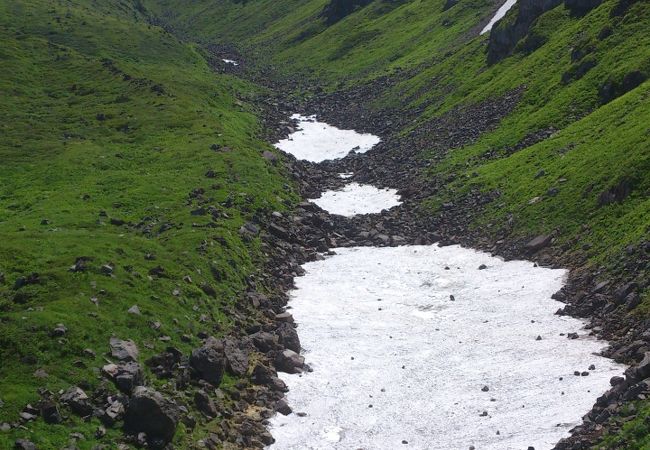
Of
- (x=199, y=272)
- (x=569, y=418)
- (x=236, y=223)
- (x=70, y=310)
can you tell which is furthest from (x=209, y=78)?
(x=569, y=418)

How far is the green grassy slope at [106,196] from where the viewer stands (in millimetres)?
34719

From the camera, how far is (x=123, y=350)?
35.2 m

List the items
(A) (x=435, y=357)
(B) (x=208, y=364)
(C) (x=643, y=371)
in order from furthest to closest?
(A) (x=435, y=357)
(B) (x=208, y=364)
(C) (x=643, y=371)

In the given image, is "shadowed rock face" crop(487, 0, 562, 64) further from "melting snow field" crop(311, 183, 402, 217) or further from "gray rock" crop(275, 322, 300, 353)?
"gray rock" crop(275, 322, 300, 353)

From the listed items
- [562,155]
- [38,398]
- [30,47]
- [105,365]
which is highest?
[30,47]

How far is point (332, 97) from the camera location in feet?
441

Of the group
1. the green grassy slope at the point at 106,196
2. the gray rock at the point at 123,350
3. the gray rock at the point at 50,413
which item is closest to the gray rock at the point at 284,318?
the green grassy slope at the point at 106,196

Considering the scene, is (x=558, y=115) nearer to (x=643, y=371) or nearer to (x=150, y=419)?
(x=643, y=371)

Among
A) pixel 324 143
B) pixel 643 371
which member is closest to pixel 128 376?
pixel 643 371

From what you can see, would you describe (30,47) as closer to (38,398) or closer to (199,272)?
(199,272)

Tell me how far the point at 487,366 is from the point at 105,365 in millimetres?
21897

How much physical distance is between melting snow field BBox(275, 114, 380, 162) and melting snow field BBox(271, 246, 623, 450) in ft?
139

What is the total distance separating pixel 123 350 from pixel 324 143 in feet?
248

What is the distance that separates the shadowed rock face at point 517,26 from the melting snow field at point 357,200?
119 ft
